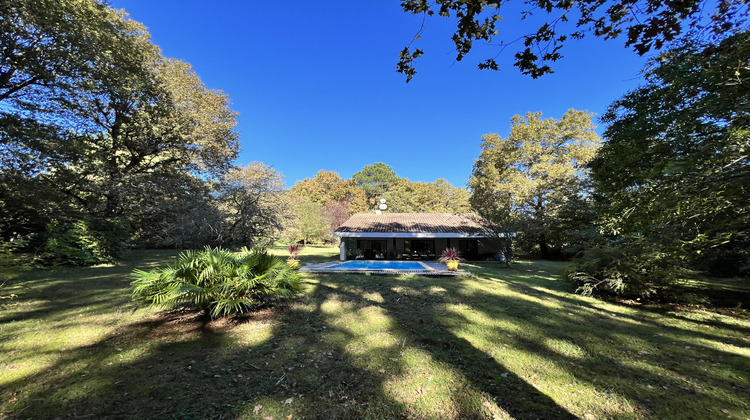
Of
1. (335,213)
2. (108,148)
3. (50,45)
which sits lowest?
(335,213)

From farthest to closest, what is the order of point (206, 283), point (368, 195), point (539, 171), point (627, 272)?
point (368, 195) < point (539, 171) < point (627, 272) < point (206, 283)

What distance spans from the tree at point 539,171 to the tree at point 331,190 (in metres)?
23.4

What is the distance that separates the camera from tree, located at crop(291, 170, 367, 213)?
47.4 metres

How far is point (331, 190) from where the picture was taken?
4944 cm

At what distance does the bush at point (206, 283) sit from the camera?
4625 mm

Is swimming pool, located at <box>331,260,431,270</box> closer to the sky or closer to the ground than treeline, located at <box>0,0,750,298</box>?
closer to the ground

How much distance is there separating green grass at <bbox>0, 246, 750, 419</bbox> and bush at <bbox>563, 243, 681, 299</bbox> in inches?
33.6

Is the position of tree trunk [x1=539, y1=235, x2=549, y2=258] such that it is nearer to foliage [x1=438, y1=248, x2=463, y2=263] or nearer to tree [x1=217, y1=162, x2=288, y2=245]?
foliage [x1=438, y1=248, x2=463, y2=263]

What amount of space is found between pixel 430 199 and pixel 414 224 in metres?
24.3

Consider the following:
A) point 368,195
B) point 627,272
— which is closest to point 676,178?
point 627,272

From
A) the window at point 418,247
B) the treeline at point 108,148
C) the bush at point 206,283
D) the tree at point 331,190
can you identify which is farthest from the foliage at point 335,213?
the bush at point 206,283

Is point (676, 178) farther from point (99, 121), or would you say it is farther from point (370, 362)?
point (99, 121)

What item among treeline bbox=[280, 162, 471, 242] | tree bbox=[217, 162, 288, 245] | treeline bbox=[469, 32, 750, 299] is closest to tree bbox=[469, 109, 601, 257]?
treeline bbox=[469, 32, 750, 299]

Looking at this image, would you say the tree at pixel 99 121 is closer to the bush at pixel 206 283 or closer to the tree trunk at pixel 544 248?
the bush at pixel 206 283
